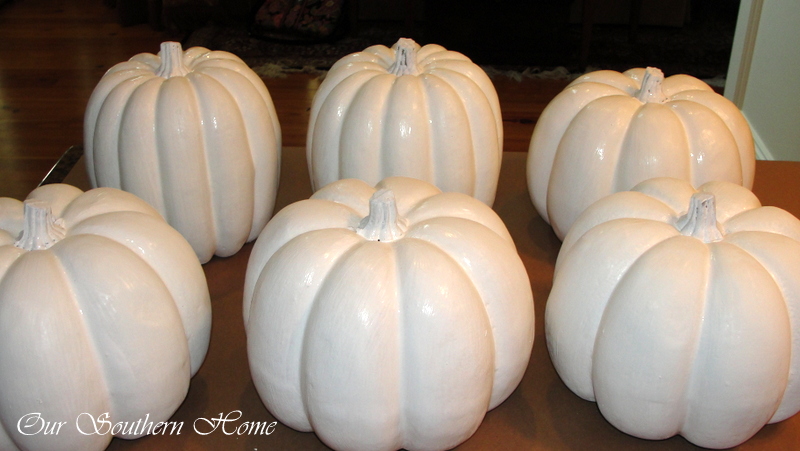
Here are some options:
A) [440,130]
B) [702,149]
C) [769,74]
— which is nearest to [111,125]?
[440,130]

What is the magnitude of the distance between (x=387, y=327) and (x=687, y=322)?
443 mm

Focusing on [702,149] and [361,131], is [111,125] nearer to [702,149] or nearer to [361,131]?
[361,131]

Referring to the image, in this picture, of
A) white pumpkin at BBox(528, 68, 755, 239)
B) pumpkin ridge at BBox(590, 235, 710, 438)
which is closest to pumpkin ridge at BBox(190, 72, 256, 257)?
white pumpkin at BBox(528, 68, 755, 239)

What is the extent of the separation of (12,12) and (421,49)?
5053mm

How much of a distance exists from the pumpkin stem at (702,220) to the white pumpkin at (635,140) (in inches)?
13.2

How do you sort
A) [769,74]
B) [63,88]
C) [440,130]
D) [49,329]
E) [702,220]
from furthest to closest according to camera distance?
1. [63,88]
2. [769,74]
3. [440,130]
4. [702,220]
5. [49,329]

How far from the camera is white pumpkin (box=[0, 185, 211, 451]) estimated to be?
1.03 meters

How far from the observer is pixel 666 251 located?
1.11 m

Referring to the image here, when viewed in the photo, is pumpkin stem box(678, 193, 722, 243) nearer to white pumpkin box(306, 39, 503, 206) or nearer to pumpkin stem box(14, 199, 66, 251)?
white pumpkin box(306, 39, 503, 206)

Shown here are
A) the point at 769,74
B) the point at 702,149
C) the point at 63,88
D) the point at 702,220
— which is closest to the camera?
the point at 702,220

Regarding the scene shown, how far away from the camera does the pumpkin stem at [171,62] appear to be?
1559mm

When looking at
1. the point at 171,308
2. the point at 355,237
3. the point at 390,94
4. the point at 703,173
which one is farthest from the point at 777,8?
the point at 171,308

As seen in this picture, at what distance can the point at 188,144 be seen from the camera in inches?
59.2

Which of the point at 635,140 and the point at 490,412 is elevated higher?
the point at 635,140
